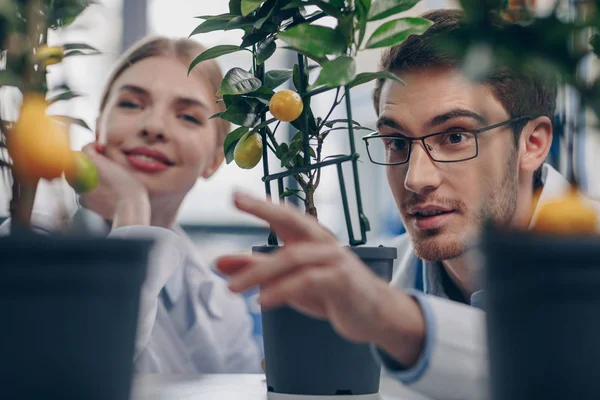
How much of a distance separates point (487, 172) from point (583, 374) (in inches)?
41.2

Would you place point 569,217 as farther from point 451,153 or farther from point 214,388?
point 451,153

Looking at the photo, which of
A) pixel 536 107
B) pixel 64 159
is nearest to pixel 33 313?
pixel 64 159

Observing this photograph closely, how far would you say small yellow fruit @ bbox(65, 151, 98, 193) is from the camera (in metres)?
0.45

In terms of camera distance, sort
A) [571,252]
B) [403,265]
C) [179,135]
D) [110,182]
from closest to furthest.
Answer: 1. [571,252]
2. [403,265]
3. [110,182]
4. [179,135]

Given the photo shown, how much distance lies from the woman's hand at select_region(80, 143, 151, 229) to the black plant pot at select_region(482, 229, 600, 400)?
3.33 ft

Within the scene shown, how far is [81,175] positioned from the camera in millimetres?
462

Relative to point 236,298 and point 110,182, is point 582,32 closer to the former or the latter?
point 110,182

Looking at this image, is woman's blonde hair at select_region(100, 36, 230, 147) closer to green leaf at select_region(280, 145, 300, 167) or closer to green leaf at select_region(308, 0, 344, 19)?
green leaf at select_region(280, 145, 300, 167)

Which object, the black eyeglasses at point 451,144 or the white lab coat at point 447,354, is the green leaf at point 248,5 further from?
the black eyeglasses at point 451,144

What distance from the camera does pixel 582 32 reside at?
0.36 m

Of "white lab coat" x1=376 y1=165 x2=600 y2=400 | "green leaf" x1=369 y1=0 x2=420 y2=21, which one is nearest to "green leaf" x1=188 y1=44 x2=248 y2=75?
"green leaf" x1=369 y1=0 x2=420 y2=21

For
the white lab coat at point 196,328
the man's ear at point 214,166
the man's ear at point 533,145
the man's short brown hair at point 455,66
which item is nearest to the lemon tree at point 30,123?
the man's short brown hair at point 455,66

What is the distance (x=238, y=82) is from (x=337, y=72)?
0.21 m

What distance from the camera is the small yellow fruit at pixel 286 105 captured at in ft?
2.25
